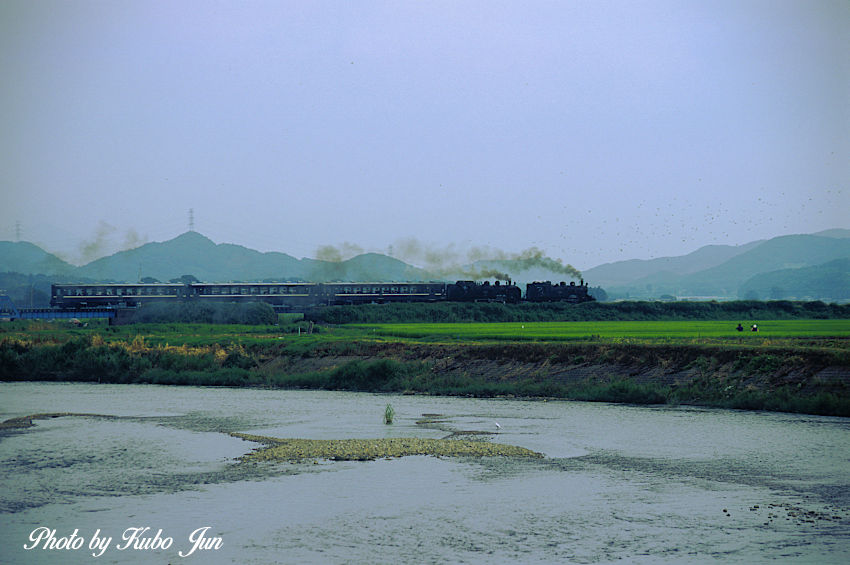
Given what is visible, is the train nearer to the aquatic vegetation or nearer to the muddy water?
the muddy water

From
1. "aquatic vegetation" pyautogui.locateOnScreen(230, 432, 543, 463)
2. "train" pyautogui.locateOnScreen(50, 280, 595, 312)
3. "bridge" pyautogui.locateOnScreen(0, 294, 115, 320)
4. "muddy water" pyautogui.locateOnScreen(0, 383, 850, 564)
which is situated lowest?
"muddy water" pyautogui.locateOnScreen(0, 383, 850, 564)

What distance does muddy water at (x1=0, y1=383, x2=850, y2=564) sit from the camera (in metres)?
15.9

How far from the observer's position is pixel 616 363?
Answer: 41.6 meters

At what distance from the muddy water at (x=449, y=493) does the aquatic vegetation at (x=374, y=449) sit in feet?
2.62

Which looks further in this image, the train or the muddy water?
the train

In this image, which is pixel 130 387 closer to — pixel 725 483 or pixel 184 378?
pixel 184 378

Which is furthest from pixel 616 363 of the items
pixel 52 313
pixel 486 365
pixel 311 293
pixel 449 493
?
pixel 52 313

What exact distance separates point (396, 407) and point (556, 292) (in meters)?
67.6

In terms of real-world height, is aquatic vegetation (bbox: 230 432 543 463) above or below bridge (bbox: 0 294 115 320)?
below

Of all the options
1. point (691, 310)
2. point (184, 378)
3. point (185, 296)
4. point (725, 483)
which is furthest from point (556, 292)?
point (725, 483)

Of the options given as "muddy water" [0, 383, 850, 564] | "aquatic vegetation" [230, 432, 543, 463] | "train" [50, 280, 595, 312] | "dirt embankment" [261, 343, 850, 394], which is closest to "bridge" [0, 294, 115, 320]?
"train" [50, 280, 595, 312]

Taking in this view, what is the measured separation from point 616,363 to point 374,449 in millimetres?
19032

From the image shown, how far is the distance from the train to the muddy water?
227ft

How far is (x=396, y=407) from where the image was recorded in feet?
122
